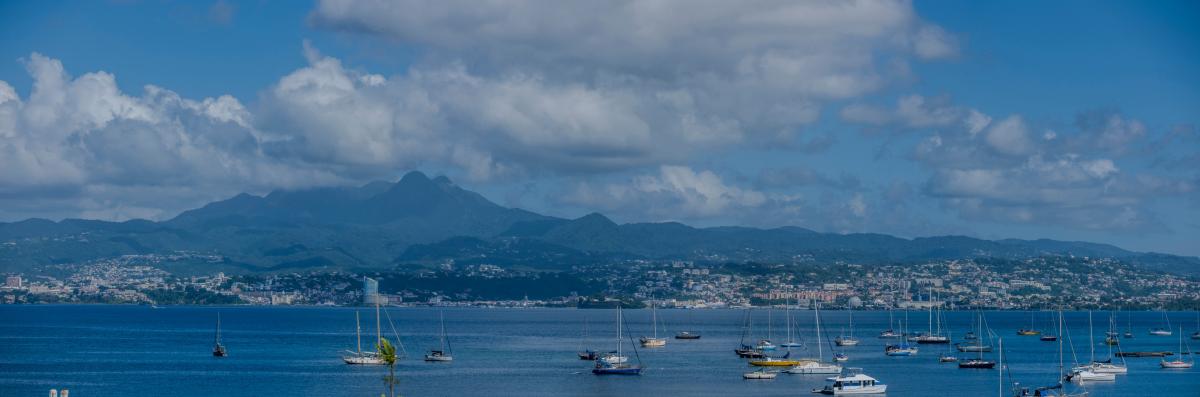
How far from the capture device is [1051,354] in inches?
5856

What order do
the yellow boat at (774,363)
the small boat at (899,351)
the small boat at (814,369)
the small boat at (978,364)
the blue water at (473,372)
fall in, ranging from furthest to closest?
1. the small boat at (899,351)
2. the small boat at (978,364)
3. the yellow boat at (774,363)
4. the small boat at (814,369)
5. the blue water at (473,372)

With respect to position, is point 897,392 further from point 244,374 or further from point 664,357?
point 244,374

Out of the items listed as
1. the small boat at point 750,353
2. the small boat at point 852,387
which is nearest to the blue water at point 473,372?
the small boat at point 750,353

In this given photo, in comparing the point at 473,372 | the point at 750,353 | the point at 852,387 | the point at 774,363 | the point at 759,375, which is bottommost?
the point at 473,372

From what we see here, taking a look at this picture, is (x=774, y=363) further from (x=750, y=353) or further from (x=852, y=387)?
(x=852, y=387)

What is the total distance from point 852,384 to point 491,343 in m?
78.3

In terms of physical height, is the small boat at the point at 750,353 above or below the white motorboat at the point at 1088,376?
above

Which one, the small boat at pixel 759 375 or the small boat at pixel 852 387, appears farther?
the small boat at pixel 759 375

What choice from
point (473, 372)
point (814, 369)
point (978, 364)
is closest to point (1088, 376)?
point (978, 364)

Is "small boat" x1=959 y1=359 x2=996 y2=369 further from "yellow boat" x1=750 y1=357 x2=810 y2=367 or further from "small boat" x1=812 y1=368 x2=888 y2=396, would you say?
"small boat" x1=812 y1=368 x2=888 y2=396

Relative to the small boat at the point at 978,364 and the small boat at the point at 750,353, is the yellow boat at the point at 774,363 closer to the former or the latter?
the small boat at the point at 750,353

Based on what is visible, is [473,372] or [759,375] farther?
[473,372]

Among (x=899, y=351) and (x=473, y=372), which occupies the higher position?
(x=899, y=351)

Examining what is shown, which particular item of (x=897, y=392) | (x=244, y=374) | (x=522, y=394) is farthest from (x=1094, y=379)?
(x=244, y=374)
